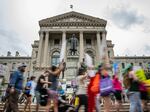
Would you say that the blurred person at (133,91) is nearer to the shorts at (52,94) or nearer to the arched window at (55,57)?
the shorts at (52,94)

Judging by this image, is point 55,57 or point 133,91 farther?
point 55,57

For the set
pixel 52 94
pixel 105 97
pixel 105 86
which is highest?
pixel 105 86

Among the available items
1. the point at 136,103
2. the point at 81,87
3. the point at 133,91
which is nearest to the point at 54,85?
the point at 81,87

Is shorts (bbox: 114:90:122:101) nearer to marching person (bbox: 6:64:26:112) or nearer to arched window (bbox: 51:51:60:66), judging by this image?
marching person (bbox: 6:64:26:112)

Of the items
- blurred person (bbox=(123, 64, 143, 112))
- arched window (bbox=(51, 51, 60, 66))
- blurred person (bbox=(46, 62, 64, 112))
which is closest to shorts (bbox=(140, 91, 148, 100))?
blurred person (bbox=(123, 64, 143, 112))

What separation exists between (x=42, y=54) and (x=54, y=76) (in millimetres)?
30962

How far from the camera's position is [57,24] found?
128 feet

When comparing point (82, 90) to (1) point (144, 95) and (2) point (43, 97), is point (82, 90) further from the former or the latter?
(1) point (144, 95)

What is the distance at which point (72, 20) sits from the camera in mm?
39844

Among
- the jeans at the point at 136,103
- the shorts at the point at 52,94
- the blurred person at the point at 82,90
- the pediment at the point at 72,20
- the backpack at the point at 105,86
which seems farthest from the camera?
the pediment at the point at 72,20

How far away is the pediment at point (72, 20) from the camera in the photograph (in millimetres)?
39188

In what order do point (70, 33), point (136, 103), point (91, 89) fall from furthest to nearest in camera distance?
point (70, 33)
point (91, 89)
point (136, 103)

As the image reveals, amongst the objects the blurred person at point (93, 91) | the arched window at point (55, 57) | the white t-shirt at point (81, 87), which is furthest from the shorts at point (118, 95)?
the arched window at point (55, 57)

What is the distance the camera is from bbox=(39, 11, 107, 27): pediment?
129 ft
